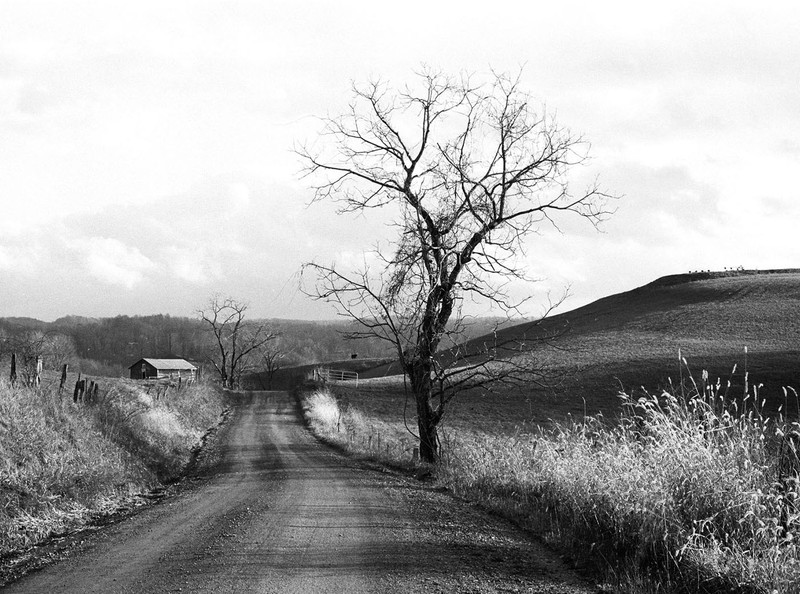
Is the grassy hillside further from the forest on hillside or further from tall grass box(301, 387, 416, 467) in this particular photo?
the forest on hillside

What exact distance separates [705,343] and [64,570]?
175 feet

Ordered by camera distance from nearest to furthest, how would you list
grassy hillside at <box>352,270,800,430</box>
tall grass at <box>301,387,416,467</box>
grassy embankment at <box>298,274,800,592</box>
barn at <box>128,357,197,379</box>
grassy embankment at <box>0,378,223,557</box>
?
grassy embankment at <box>298,274,800,592</box> < grassy embankment at <box>0,378,223,557</box> < tall grass at <box>301,387,416,467</box> < grassy hillside at <box>352,270,800,430</box> < barn at <box>128,357,197,379</box>

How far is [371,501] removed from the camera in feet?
36.0

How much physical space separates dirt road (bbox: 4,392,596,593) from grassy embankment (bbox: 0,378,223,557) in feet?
2.80

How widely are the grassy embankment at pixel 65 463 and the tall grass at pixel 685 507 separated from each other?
6.07 m

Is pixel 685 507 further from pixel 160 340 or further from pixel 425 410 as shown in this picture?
pixel 160 340

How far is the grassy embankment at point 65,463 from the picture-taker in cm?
919

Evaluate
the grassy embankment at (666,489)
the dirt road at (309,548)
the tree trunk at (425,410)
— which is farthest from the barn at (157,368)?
the dirt road at (309,548)

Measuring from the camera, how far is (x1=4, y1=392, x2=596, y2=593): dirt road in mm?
6242

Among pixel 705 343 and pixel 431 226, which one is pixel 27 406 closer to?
pixel 431 226

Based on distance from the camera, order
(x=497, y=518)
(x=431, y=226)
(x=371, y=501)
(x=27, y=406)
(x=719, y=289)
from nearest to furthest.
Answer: (x=497, y=518), (x=371, y=501), (x=27, y=406), (x=431, y=226), (x=719, y=289)

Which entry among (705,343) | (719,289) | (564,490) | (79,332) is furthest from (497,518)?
(79,332)

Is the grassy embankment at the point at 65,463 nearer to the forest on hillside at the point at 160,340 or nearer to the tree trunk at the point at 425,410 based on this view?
the tree trunk at the point at 425,410

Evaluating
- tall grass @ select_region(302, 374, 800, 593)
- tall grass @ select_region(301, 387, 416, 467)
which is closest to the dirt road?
tall grass @ select_region(302, 374, 800, 593)
